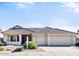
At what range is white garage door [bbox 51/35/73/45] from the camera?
8578 millimetres

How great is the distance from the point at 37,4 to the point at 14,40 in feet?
5.32

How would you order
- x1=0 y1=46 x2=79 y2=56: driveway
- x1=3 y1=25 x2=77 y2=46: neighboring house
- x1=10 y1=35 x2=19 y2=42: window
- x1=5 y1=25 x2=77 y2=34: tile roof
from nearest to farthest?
x1=0 y1=46 x2=79 y2=56: driveway → x1=5 y1=25 x2=77 y2=34: tile roof → x1=3 y1=25 x2=77 y2=46: neighboring house → x1=10 y1=35 x2=19 y2=42: window

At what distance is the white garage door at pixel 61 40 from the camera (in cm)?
858

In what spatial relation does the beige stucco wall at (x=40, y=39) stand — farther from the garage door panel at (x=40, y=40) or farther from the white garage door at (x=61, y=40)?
the white garage door at (x=61, y=40)

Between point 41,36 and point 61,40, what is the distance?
2.38 feet

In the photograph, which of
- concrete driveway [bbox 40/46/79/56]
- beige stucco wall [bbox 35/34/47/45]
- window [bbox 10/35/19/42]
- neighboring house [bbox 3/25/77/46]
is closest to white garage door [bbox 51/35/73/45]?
neighboring house [bbox 3/25/77/46]

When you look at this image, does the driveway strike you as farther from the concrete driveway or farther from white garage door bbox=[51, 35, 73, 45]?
white garage door bbox=[51, 35, 73, 45]

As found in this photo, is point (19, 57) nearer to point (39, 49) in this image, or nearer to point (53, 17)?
point (39, 49)

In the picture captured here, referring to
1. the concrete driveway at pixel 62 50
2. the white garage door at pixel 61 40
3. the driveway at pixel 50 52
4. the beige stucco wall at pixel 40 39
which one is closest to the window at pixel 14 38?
the driveway at pixel 50 52

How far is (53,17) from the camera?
8.37 metres

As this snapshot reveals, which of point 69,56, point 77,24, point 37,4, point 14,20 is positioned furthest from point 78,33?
point 14,20

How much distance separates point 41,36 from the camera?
8.66 meters

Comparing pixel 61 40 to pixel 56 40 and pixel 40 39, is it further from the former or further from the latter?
pixel 40 39

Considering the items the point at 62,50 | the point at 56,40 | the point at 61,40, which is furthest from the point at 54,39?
the point at 62,50
